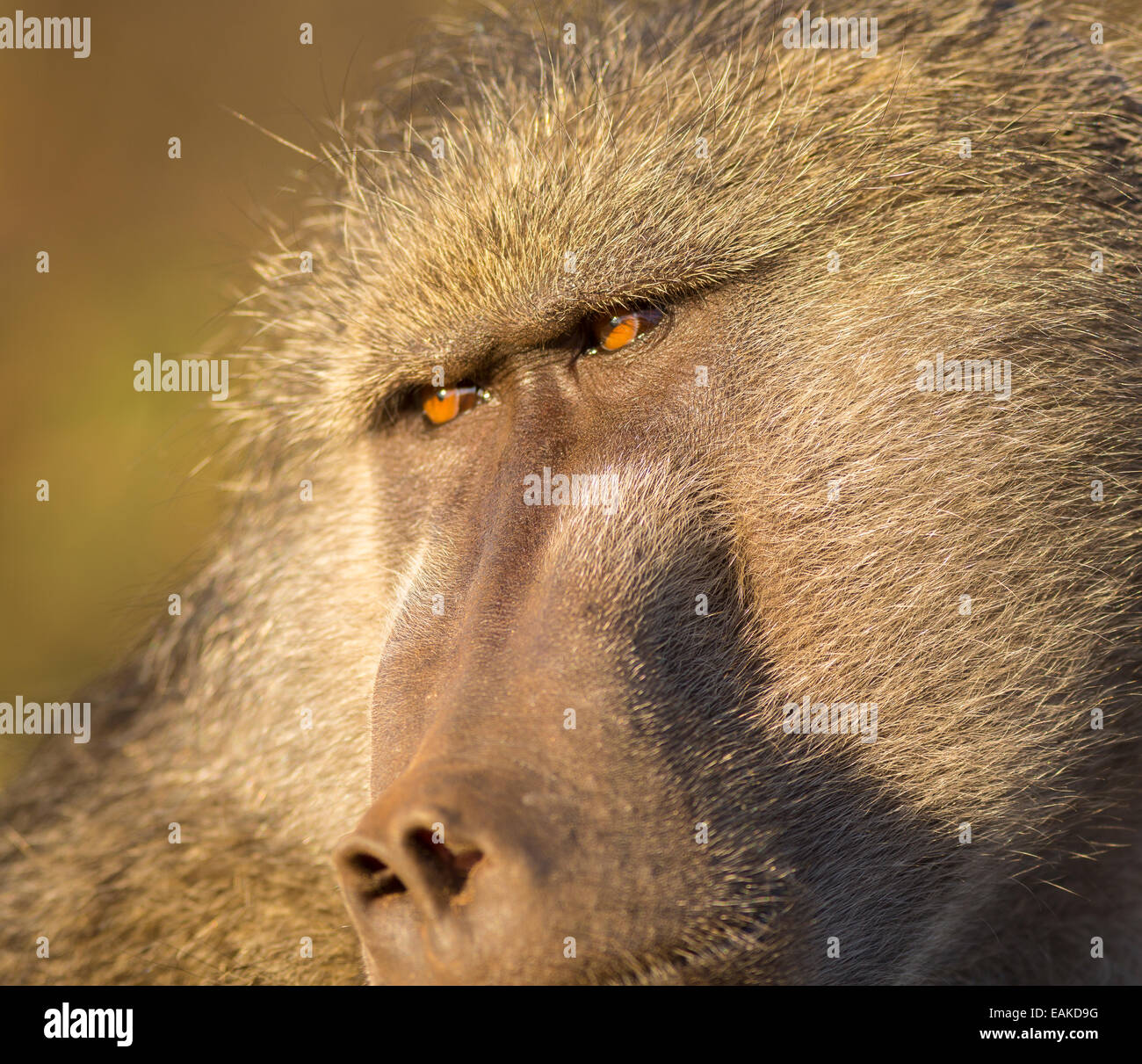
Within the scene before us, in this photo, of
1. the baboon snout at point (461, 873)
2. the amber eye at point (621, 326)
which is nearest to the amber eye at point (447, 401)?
the amber eye at point (621, 326)

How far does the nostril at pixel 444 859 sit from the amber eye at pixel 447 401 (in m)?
1.11

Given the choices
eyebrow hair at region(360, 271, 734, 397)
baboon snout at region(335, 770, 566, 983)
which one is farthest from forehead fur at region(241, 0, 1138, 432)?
baboon snout at region(335, 770, 566, 983)

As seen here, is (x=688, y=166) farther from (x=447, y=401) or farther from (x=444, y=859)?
(x=444, y=859)

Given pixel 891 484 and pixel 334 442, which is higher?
pixel 334 442

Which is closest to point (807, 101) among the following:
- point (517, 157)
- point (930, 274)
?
point (930, 274)

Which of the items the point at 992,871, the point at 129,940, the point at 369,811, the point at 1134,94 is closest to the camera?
the point at 369,811

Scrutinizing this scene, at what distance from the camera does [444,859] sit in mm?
1749

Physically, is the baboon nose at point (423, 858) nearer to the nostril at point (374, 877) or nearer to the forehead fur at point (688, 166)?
the nostril at point (374, 877)

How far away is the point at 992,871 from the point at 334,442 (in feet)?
5.89

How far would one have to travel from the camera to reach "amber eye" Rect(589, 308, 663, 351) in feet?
7.33

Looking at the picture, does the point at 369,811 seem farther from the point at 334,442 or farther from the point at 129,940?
Result: the point at 129,940

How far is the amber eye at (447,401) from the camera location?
2.57 m
